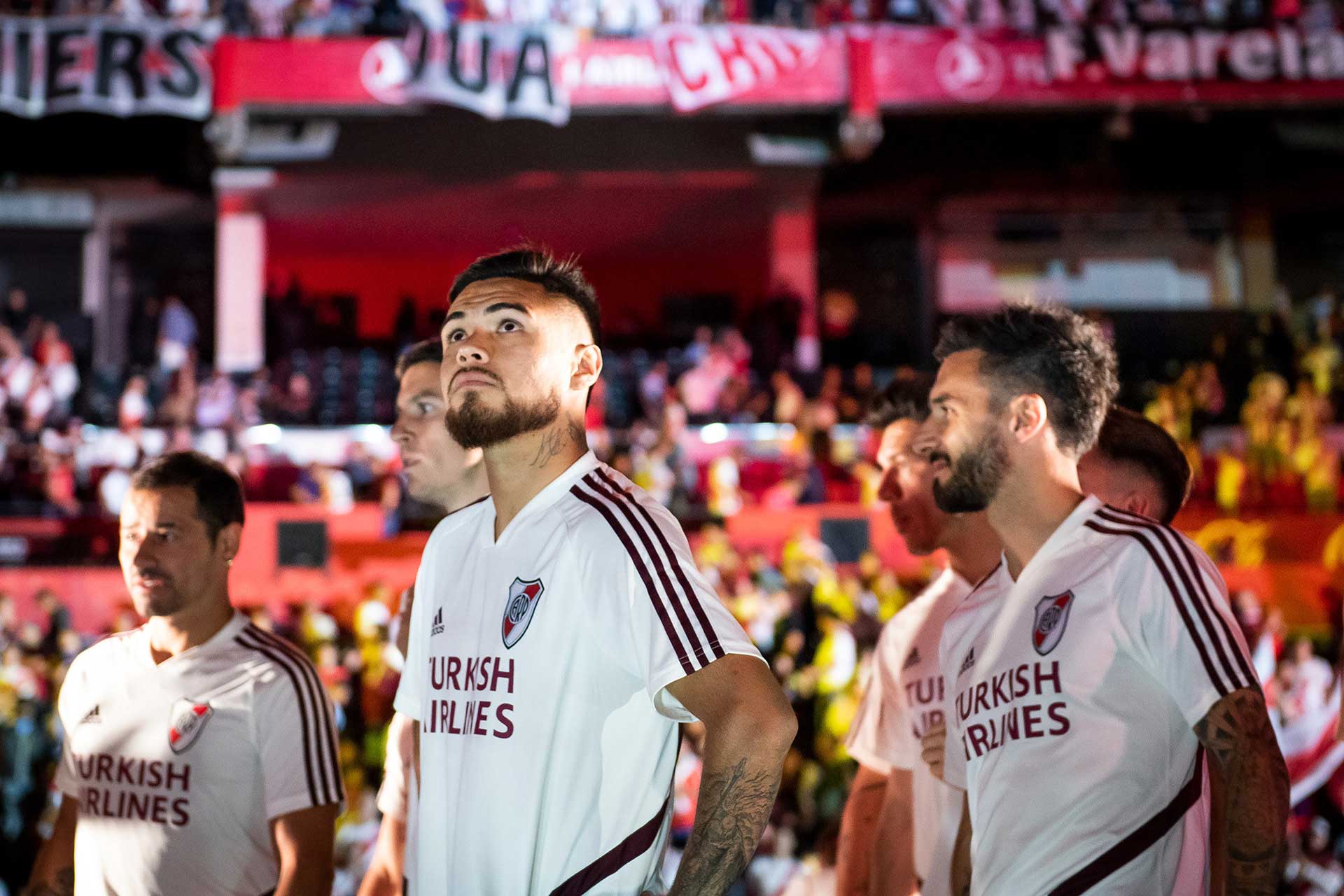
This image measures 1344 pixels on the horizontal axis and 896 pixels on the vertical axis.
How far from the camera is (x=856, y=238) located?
62.1 feet

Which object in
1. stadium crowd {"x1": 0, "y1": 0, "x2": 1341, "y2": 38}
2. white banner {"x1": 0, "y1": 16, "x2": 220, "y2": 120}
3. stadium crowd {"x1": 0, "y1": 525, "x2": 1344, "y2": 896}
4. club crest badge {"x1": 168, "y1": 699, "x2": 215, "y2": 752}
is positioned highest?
stadium crowd {"x1": 0, "y1": 0, "x2": 1341, "y2": 38}

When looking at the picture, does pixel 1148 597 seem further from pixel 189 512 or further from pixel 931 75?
pixel 931 75

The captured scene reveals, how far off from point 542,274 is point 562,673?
0.69 m

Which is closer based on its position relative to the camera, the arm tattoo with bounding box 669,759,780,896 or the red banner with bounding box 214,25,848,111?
the arm tattoo with bounding box 669,759,780,896

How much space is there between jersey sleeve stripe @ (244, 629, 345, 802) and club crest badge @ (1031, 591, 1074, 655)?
5.19ft

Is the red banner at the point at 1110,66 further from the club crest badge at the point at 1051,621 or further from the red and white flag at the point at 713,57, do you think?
the club crest badge at the point at 1051,621

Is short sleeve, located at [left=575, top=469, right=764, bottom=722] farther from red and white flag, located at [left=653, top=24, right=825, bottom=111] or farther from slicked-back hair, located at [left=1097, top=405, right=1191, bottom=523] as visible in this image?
red and white flag, located at [left=653, top=24, right=825, bottom=111]

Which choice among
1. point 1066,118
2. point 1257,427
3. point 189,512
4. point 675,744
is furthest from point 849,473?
point 675,744

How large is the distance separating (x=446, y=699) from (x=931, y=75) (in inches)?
568

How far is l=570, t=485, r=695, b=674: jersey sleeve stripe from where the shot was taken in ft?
6.34

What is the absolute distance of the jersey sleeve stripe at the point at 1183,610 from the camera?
6.72 ft

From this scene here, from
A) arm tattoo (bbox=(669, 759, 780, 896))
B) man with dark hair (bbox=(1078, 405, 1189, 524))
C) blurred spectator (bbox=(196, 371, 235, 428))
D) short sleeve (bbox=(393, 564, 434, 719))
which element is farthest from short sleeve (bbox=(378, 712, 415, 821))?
blurred spectator (bbox=(196, 371, 235, 428))

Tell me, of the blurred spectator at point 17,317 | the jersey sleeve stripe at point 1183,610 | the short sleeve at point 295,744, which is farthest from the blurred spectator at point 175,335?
the jersey sleeve stripe at point 1183,610

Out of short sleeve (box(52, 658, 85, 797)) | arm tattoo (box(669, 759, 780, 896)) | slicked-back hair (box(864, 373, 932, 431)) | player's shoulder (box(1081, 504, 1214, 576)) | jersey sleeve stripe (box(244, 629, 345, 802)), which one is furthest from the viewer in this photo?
slicked-back hair (box(864, 373, 932, 431))
